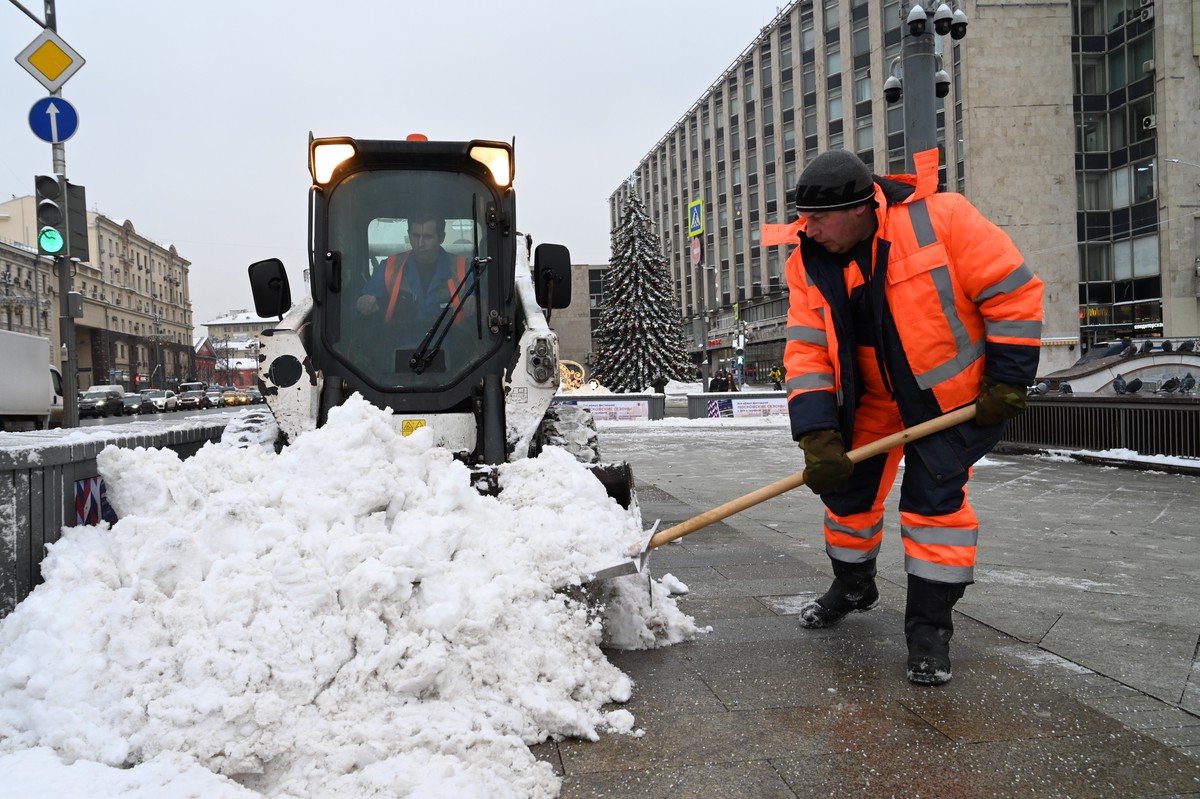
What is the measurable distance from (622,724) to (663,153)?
76.7 metres

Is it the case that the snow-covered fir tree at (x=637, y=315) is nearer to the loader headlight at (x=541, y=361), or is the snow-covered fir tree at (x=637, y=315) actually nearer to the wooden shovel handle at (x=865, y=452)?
the loader headlight at (x=541, y=361)

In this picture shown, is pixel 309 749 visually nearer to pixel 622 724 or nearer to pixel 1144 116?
pixel 622 724

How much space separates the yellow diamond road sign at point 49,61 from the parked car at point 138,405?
35459mm

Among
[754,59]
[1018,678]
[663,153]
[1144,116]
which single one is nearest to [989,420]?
[1018,678]

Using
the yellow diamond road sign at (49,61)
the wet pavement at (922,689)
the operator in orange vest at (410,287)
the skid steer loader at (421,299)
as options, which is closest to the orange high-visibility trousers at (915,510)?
the wet pavement at (922,689)

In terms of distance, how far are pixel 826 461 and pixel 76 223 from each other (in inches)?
347

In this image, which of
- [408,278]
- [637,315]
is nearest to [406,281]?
[408,278]

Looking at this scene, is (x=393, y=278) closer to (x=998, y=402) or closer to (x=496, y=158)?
(x=496, y=158)

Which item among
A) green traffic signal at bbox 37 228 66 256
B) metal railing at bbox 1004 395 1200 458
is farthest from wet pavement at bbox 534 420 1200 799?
green traffic signal at bbox 37 228 66 256

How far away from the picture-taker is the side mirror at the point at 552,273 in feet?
16.3

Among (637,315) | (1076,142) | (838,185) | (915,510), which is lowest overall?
(915,510)

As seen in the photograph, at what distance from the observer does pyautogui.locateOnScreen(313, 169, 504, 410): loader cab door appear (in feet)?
15.5

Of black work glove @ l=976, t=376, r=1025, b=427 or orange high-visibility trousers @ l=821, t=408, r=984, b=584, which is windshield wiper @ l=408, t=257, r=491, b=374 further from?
black work glove @ l=976, t=376, r=1025, b=427

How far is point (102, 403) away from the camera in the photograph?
35.6 m
